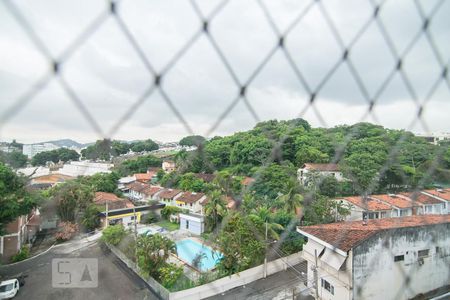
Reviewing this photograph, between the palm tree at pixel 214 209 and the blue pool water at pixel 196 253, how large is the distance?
47cm

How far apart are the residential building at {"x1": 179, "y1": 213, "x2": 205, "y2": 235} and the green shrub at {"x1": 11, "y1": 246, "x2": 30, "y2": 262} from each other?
9.30ft

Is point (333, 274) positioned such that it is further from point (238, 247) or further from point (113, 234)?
point (113, 234)

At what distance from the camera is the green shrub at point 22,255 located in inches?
159

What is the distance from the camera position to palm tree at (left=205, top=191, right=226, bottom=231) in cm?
514

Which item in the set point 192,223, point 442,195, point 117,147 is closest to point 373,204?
point 442,195

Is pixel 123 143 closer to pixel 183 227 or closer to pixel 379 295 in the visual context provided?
pixel 379 295

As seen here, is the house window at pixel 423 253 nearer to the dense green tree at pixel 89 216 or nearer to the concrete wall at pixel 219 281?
the concrete wall at pixel 219 281

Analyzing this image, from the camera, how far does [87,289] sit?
4105 mm

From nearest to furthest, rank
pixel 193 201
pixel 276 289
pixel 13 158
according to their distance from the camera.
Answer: pixel 13 158
pixel 276 289
pixel 193 201

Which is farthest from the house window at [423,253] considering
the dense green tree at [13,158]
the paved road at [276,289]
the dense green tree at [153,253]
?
the dense green tree at [13,158]

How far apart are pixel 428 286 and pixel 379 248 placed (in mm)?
1260

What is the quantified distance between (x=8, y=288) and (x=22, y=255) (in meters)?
0.53

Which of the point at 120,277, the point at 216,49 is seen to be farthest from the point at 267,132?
the point at 120,277

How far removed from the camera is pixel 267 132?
55cm
